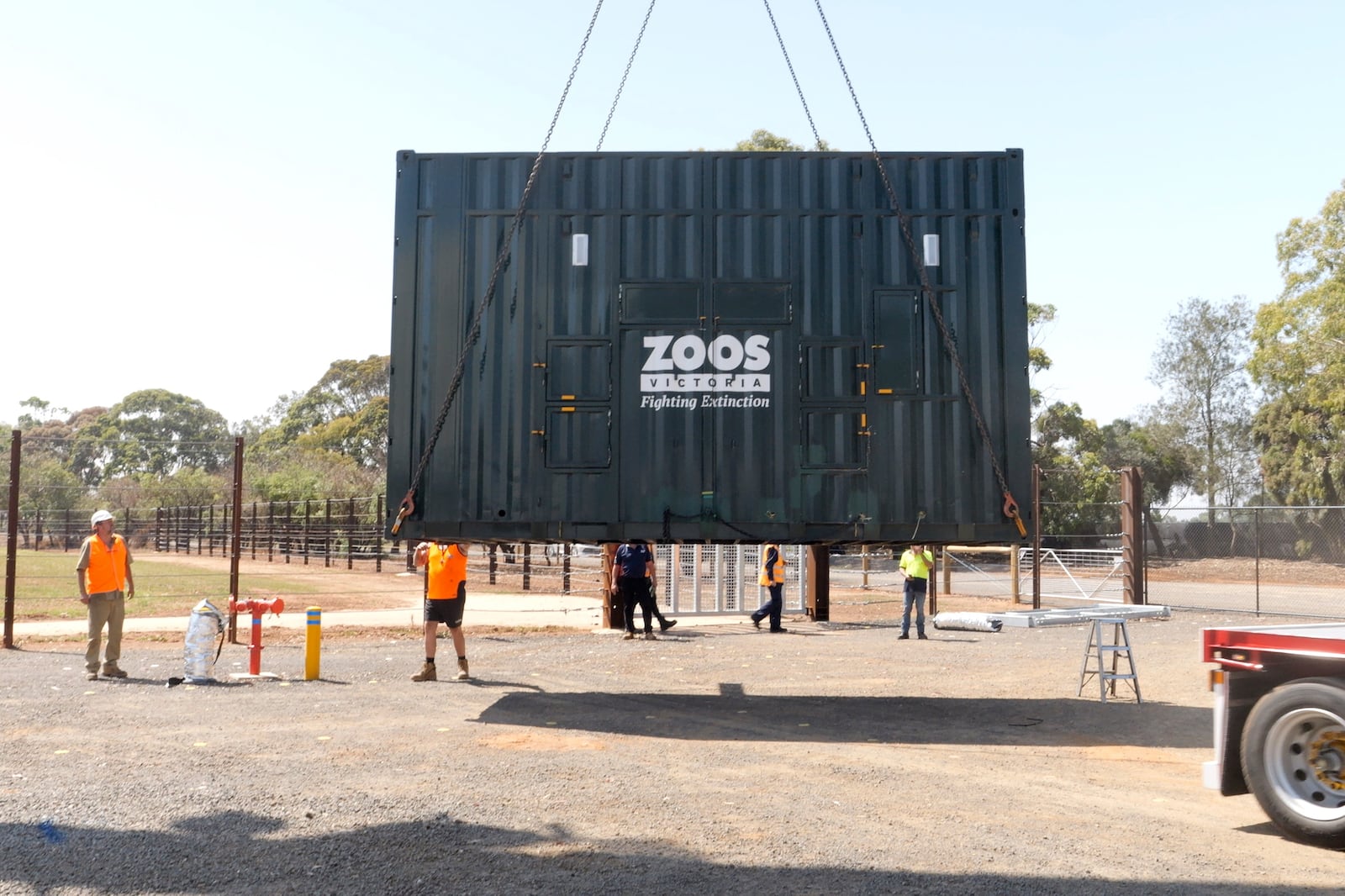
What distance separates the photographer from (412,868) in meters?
5.04

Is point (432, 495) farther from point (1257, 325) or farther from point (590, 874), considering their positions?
point (1257, 325)

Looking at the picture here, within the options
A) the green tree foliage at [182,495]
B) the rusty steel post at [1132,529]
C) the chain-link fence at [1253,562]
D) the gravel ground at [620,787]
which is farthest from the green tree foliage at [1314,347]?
the green tree foliage at [182,495]

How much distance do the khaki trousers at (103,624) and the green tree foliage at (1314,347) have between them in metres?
36.0

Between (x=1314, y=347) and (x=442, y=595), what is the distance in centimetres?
3551

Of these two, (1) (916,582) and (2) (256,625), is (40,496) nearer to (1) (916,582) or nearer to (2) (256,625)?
(2) (256,625)

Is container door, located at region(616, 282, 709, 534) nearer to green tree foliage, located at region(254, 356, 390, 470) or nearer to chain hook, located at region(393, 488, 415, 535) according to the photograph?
chain hook, located at region(393, 488, 415, 535)

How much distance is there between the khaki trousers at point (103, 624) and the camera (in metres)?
11.1

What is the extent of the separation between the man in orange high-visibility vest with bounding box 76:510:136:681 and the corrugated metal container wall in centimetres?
391

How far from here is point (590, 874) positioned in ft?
16.3

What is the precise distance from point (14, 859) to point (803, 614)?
16354mm

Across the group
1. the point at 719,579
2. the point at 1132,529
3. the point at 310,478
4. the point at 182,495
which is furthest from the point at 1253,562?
the point at 182,495

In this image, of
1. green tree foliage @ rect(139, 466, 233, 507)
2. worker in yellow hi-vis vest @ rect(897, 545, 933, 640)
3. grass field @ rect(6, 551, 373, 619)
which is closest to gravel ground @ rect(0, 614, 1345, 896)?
worker in yellow hi-vis vest @ rect(897, 545, 933, 640)

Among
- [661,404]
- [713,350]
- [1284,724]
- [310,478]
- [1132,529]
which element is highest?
[713,350]

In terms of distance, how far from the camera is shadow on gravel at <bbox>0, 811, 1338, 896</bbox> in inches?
187
